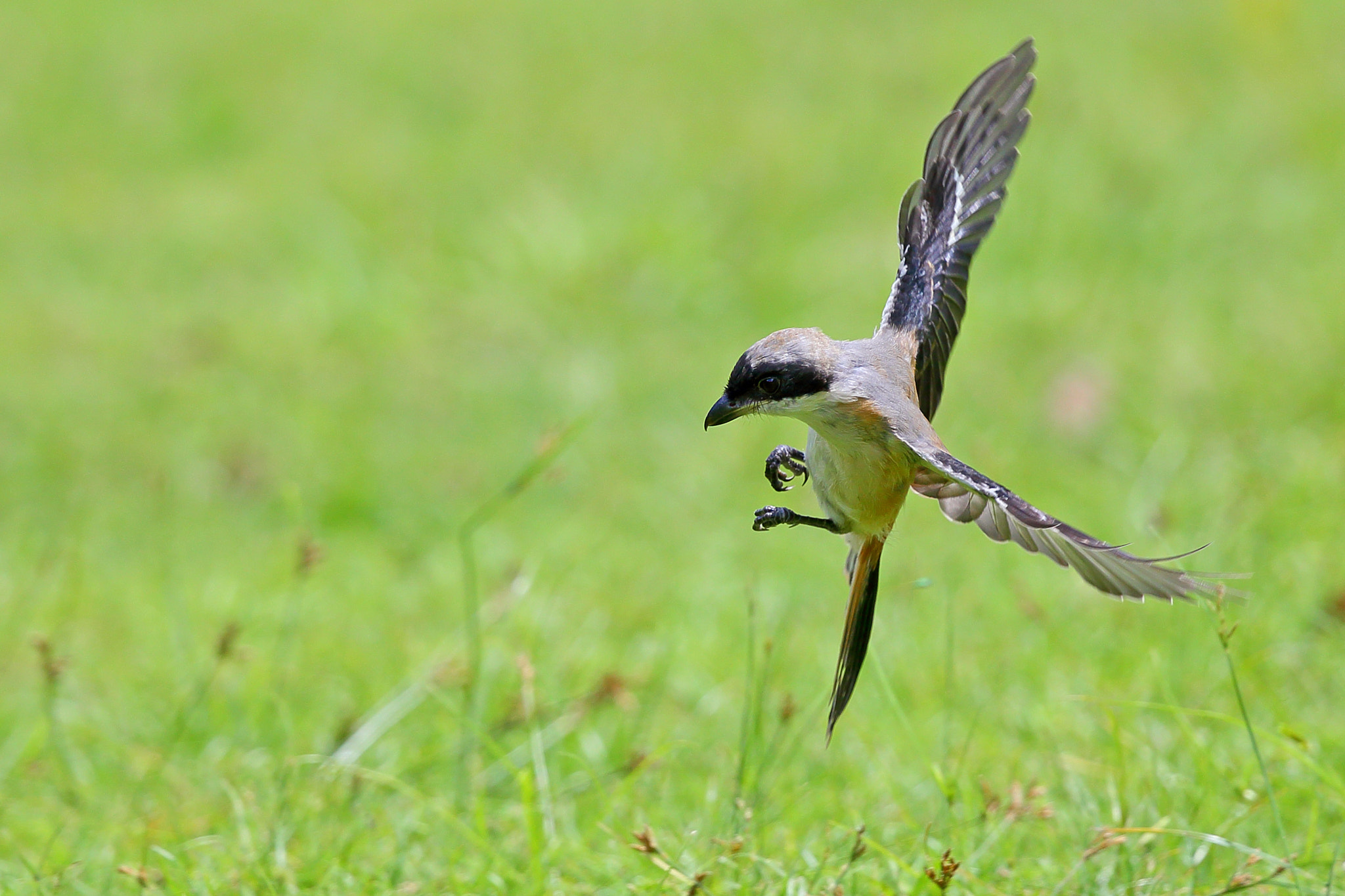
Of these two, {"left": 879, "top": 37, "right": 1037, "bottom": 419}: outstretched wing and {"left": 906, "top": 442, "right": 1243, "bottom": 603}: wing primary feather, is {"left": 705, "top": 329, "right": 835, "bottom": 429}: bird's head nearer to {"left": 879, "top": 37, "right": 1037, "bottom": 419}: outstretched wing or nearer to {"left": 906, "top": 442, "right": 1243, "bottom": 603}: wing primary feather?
{"left": 906, "top": 442, "right": 1243, "bottom": 603}: wing primary feather

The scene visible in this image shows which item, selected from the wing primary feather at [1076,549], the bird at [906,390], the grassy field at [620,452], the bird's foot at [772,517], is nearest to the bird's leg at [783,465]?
the bird at [906,390]

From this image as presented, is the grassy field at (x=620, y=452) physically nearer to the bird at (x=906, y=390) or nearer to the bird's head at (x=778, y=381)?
the bird at (x=906, y=390)

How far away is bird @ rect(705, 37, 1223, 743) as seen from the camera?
2.47 m

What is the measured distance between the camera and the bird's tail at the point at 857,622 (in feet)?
8.53

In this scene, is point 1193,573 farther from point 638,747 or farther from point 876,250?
point 876,250

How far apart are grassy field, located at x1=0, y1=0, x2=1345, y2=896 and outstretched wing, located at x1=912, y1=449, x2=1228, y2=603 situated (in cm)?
63

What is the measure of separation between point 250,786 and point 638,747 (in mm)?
1029

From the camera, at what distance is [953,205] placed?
9.58 feet

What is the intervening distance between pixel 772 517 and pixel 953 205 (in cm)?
83

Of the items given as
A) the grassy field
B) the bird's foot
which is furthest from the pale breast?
the grassy field

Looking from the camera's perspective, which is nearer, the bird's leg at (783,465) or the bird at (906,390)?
the bird at (906,390)

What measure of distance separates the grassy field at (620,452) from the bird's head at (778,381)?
0.47m

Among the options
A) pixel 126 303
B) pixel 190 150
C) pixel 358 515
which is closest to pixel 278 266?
pixel 126 303

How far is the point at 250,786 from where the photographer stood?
3.46 m
